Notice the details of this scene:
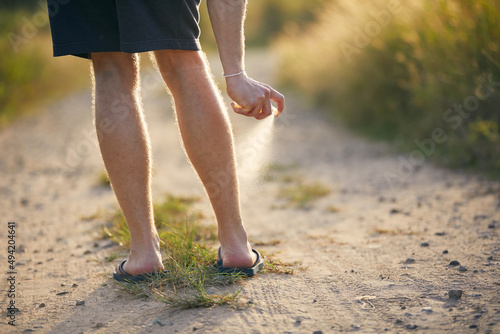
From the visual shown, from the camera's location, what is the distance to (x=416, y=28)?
460 centimetres

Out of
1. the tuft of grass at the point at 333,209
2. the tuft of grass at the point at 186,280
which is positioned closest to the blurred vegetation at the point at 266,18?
the tuft of grass at the point at 333,209

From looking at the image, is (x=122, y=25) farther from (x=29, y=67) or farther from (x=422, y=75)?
(x=29, y=67)

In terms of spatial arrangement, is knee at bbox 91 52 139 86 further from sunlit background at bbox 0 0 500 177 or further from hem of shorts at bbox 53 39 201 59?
sunlit background at bbox 0 0 500 177

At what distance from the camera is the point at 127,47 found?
60.6 inches

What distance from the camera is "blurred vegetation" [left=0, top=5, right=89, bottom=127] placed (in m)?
7.63

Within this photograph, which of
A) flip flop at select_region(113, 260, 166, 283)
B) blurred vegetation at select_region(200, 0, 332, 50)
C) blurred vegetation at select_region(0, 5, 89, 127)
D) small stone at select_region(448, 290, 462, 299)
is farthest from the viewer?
blurred vegetation at select_region(200, 0, 332, 50)

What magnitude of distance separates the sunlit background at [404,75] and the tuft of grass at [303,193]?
1084 millimetres

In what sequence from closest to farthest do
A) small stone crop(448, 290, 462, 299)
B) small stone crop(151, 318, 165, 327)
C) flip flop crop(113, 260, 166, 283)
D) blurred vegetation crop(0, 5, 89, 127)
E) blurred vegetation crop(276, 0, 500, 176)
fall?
small stone crop(151, 318, 165, 327) → small stone crop(448, 290, 462, 299) → flip flop crop(113, 260, 166, 283) → blurred vegetation crop(276, 0, 500, 176) → blurred vegetation crop(0, 5, 89, 127)

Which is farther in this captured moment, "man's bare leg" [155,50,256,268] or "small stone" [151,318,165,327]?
"man's bare leg" [155,50,256,268]

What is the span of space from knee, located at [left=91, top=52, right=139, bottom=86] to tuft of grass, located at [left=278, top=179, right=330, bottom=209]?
5.61 ft

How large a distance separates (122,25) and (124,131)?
349 millimetres

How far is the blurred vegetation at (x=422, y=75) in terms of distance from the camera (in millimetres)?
3590

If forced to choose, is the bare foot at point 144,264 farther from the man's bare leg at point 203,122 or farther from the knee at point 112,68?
the knee at point 112,68

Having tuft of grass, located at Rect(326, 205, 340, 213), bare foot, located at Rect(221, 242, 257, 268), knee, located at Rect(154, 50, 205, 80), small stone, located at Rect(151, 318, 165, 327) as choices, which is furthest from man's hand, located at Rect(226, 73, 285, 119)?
tuft of grass, located at Rect(326, 205, 340, 213)
